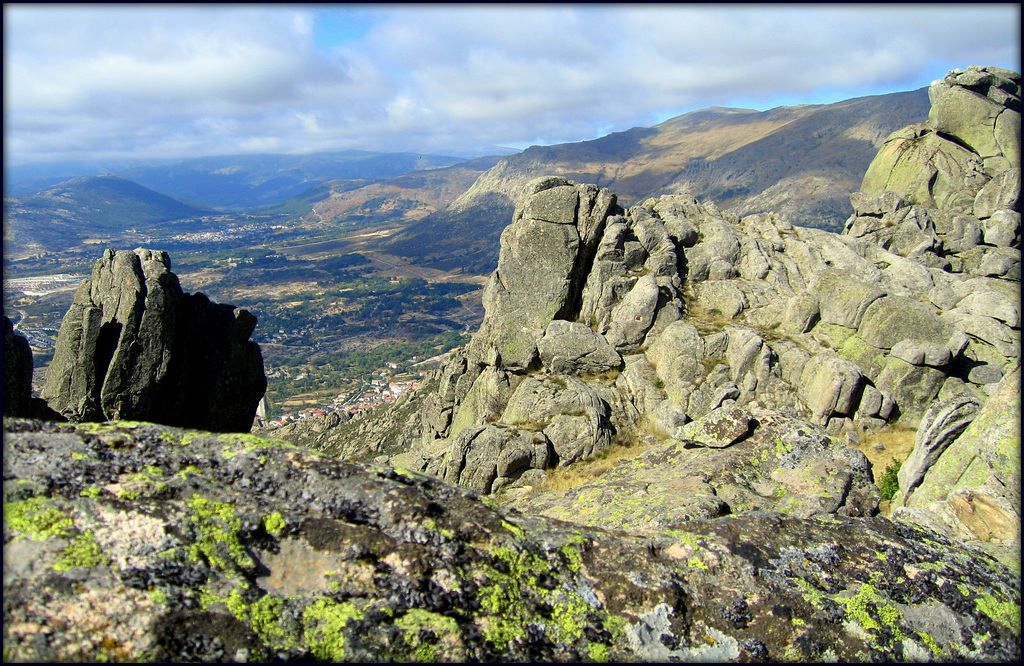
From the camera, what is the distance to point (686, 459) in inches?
788

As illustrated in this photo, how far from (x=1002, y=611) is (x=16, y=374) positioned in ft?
81.6

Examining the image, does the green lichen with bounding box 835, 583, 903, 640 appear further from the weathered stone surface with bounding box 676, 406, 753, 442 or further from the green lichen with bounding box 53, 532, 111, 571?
the green lichen with bounding box 53, 532, 111, 571

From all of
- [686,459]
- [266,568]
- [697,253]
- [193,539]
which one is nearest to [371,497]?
[266,568]

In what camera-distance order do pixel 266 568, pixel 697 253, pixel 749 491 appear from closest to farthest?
pixel 266 568, pixel 749 491, pixel 697 253

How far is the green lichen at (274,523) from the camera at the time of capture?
8297 mm

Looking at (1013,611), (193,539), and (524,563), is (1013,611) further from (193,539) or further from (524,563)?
(193,539)

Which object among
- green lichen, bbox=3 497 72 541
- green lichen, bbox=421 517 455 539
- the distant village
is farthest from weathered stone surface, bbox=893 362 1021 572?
the distant village

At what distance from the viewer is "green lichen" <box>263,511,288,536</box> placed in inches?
327

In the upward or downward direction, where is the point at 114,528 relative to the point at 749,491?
upward

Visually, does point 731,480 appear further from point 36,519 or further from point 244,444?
point 36,519

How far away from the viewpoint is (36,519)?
22.6 ft

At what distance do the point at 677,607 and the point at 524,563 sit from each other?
2.61 metres

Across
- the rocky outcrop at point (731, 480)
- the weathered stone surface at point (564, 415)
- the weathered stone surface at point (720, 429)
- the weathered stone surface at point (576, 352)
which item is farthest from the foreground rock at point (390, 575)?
the weathered stone surface at point (576, 352)

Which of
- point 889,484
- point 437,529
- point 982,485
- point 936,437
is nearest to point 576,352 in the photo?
point 889,484
